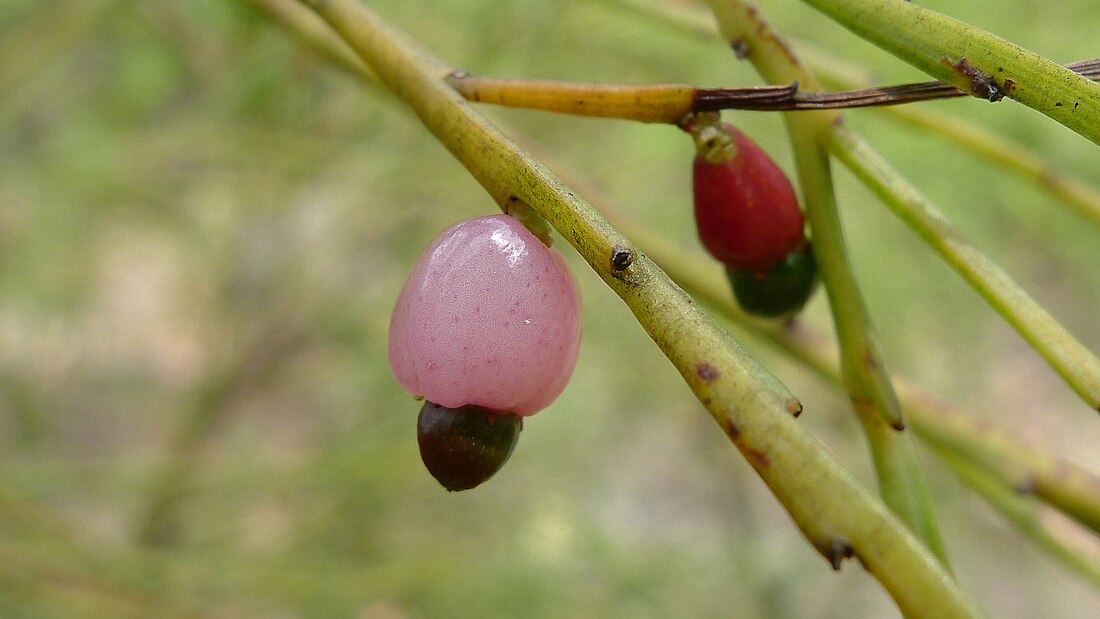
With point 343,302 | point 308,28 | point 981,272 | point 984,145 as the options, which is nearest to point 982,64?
point 981,272

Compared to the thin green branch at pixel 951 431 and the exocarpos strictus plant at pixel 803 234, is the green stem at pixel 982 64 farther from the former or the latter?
the thin green branch at pixel 951 431

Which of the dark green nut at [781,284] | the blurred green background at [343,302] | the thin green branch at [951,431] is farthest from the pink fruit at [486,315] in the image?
the blurred green background at [343,302]

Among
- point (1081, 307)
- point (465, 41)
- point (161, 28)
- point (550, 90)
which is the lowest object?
point (1081, 307)

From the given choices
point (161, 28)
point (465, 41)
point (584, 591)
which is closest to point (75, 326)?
point (161, 28)

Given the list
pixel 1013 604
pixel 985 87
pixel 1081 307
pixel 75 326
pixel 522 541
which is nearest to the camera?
pixel 985 87

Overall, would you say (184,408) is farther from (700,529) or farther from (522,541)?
(700,529)
